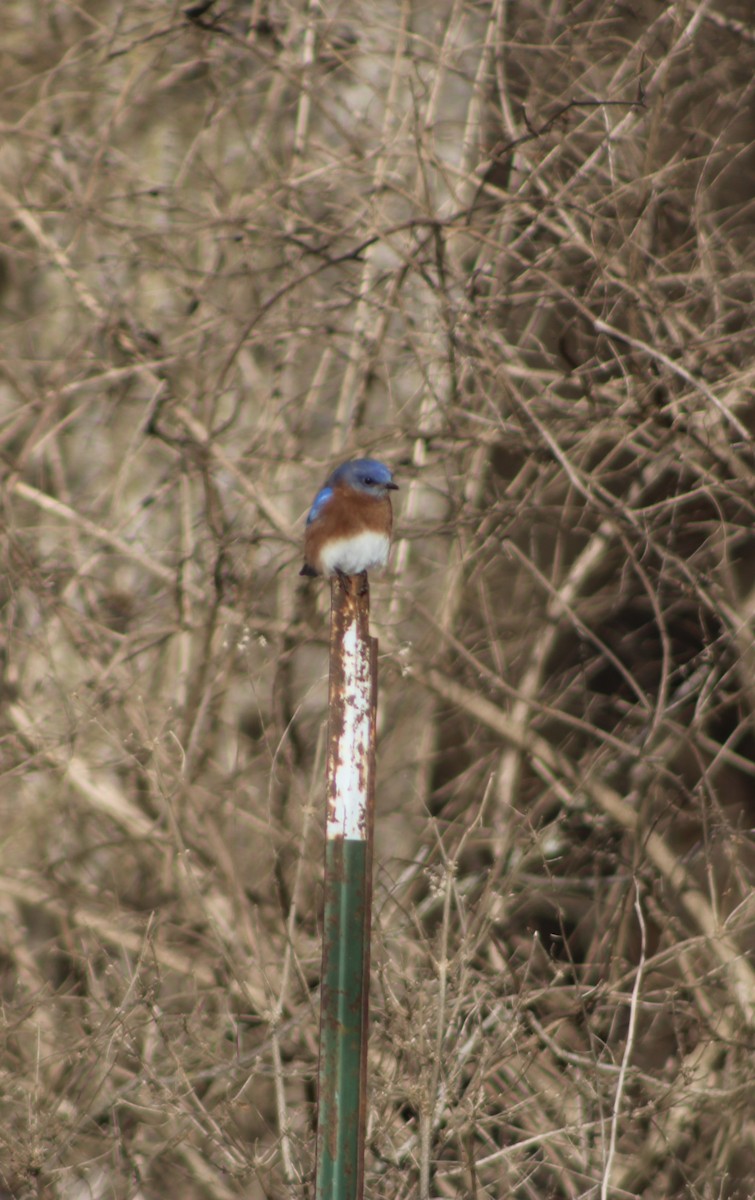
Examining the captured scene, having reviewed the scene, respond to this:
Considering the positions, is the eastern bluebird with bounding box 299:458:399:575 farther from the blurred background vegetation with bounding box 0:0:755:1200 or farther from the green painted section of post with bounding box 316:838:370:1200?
the blurred background vegetation with bounding box 0:0:755:1200

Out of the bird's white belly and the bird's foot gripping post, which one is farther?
the bird's white belly

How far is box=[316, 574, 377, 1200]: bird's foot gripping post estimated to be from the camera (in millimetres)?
1771

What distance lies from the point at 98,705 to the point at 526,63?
3699 mm

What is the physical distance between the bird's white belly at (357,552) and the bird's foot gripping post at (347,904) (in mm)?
1259

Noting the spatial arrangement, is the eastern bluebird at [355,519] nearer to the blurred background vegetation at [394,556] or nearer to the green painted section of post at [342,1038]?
the green painted section of post at [342,1038]

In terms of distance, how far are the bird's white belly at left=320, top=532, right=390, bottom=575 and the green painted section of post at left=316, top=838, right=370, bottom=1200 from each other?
1407 millimetres

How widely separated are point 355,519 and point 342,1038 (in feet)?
5.17

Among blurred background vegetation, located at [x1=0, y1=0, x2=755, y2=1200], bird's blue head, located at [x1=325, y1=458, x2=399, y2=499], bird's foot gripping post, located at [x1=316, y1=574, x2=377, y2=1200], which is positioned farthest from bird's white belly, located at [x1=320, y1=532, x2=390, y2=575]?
blurred background vegetation, located at [x1=0, y1=0, x2=755, y2=1200]

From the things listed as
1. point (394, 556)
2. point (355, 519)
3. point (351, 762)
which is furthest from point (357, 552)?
point (394, 556)

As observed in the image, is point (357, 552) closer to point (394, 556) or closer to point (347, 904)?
point (347, 904)

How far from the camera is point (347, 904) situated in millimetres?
1808

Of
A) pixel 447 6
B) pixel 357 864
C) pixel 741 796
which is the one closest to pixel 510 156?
pixel 447 6

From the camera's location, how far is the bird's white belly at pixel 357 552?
3.18m

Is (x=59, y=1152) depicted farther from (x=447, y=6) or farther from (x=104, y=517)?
(x=447, y=6)
